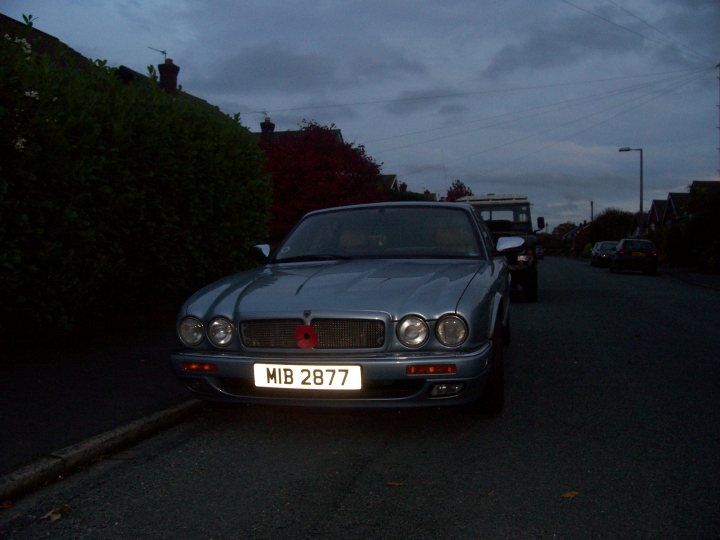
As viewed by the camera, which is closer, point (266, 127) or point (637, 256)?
point (637, 256)

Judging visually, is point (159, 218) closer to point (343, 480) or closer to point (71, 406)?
point (71, 406)

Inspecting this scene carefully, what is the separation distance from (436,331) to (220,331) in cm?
129

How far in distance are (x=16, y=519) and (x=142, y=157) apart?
5.25 metres

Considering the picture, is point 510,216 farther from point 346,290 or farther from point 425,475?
point 425,475

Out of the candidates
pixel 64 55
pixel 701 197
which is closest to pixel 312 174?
pixel 701 197

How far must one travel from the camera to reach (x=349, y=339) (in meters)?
3.85

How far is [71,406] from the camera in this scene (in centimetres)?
455

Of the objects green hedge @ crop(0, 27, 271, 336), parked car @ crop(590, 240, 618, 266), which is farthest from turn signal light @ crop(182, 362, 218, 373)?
parked car @ crop(590, 240, 618, 266)

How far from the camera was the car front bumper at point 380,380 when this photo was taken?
12.3 feet

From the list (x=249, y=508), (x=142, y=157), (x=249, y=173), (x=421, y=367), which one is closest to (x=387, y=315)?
(x=421, y=367)

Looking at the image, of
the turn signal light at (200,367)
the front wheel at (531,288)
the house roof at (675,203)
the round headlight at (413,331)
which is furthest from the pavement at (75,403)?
the house roof at (675,203)

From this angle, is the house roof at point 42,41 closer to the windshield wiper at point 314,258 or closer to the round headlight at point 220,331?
the windshield wiper at point 314,258

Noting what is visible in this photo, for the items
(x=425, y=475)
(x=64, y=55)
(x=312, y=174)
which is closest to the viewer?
(x=425, y=475)

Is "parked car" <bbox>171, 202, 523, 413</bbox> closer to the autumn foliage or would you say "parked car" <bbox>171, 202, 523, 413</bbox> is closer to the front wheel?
the front wheel
